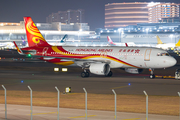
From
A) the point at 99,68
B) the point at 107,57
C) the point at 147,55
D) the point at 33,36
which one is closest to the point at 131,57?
the point at 147,55

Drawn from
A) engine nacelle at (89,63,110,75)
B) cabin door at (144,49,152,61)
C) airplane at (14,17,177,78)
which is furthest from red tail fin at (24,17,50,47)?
cabin door at (144,49,152,61)

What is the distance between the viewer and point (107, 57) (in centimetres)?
4397

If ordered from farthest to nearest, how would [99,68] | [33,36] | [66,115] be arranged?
[33,36]
[99,68]
[66,115]

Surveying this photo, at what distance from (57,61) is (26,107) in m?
23.6

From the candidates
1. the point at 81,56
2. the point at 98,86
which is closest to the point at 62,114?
the point at 98,86

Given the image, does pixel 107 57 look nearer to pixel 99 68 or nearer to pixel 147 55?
pixel 99 68

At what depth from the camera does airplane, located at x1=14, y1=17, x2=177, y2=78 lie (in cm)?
4144

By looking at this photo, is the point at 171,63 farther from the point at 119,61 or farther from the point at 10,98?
the point at 10,98

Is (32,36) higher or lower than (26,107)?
higher

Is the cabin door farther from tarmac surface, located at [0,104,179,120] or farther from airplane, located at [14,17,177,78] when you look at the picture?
tarmac surface, located at [0,104,179,120]

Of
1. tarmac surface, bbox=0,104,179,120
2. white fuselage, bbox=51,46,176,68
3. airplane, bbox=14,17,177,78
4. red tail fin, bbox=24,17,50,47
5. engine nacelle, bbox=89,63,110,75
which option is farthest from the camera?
red tail fin, bbox=24,17,50,47

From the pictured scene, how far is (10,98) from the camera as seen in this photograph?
26891 mm

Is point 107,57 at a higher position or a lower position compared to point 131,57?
lower

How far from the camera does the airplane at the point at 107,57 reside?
41438 mm
